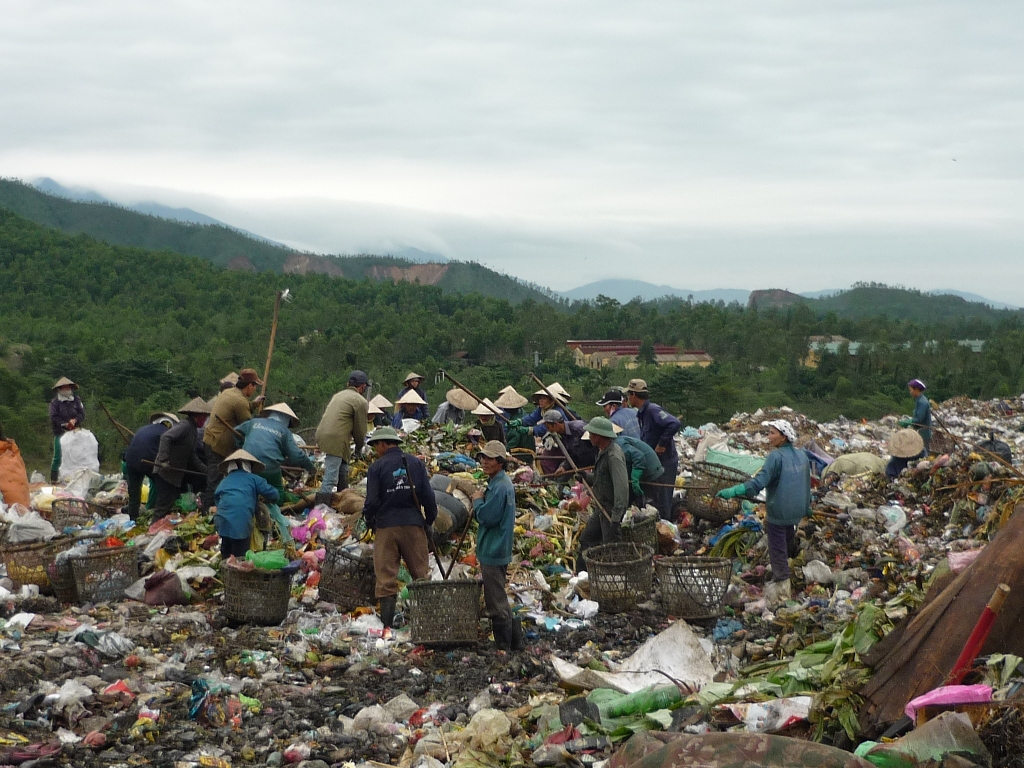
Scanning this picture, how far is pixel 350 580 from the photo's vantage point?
7.38 m

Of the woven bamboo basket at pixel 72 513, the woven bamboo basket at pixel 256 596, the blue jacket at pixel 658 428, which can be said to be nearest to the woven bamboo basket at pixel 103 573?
the woven bamboo basket at pixel 256 596

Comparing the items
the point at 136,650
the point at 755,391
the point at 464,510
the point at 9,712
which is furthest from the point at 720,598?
the point at 755,391

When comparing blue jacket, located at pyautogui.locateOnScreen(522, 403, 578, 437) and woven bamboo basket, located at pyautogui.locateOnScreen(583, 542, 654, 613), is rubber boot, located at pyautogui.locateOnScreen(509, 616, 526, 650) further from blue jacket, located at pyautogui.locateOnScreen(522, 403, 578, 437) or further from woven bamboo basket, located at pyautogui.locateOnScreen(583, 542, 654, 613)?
blue jacket, located at pyautogui.locateOnScreen(522, 403, 578, 437)

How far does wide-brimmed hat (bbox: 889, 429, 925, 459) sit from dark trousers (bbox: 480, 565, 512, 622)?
242 inches

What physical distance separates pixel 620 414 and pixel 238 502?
3806 millimetres

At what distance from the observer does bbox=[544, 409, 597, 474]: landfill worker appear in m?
9.78

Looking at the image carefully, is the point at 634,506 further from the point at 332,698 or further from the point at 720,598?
the point at 332,698

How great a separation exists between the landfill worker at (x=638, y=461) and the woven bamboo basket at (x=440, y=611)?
104 inches

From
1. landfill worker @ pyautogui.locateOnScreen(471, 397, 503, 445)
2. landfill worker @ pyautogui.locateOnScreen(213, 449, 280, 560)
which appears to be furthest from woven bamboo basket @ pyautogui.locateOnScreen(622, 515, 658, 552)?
landfill worker @ pyautogui.locateOnScreen(471, 397, 503, 445)

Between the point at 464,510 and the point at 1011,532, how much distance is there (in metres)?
4.88

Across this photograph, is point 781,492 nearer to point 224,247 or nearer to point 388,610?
point 388,610

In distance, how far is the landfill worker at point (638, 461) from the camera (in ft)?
28.6

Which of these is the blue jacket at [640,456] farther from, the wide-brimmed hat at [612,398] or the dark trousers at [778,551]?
the dark trousers at [778,551]

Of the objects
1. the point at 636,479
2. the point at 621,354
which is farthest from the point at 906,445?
the point at 621,354
